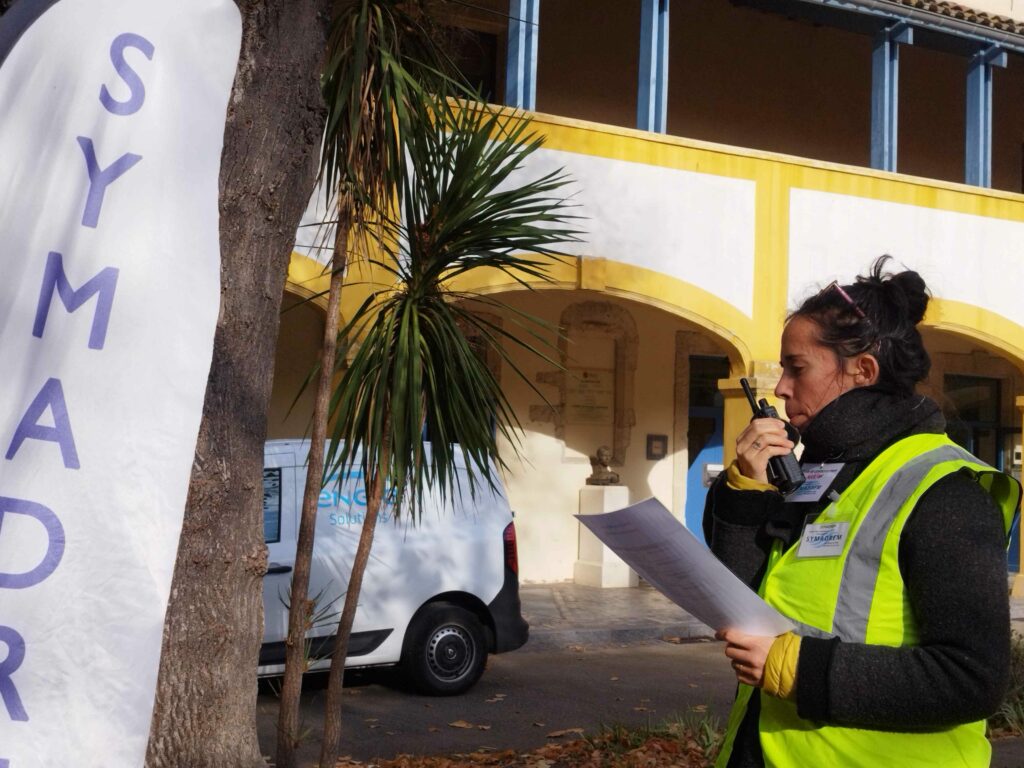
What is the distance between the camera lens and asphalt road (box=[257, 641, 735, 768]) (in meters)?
7.22

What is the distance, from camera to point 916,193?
→ 13844 mm

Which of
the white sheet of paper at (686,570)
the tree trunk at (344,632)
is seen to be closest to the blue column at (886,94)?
the tree trunk at (344,632)

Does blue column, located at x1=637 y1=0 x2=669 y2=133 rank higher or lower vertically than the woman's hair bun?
higher

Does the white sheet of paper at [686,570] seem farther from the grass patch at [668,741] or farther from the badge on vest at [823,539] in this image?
the grass patch at [668,741]

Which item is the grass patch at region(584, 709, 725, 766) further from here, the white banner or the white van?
the white banner

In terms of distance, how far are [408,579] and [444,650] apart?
1.79 feet

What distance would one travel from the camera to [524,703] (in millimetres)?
8438

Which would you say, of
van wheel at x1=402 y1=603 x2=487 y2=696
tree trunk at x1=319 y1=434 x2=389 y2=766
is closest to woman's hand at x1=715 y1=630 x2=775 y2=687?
tree trunk at x1=319 y1=434 x2=389 y2=766

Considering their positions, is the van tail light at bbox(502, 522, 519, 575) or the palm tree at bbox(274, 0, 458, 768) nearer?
the palm tree at bbox(274, 0, 458, 768)

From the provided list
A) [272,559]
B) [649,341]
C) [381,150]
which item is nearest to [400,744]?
[272,559]

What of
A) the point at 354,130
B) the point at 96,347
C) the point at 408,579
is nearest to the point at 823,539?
the point at 96,347

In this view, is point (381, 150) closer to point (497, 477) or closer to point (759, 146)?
point (497, 477)

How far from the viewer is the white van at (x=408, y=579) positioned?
8273 mm

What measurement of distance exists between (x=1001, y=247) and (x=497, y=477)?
8.20 metres
